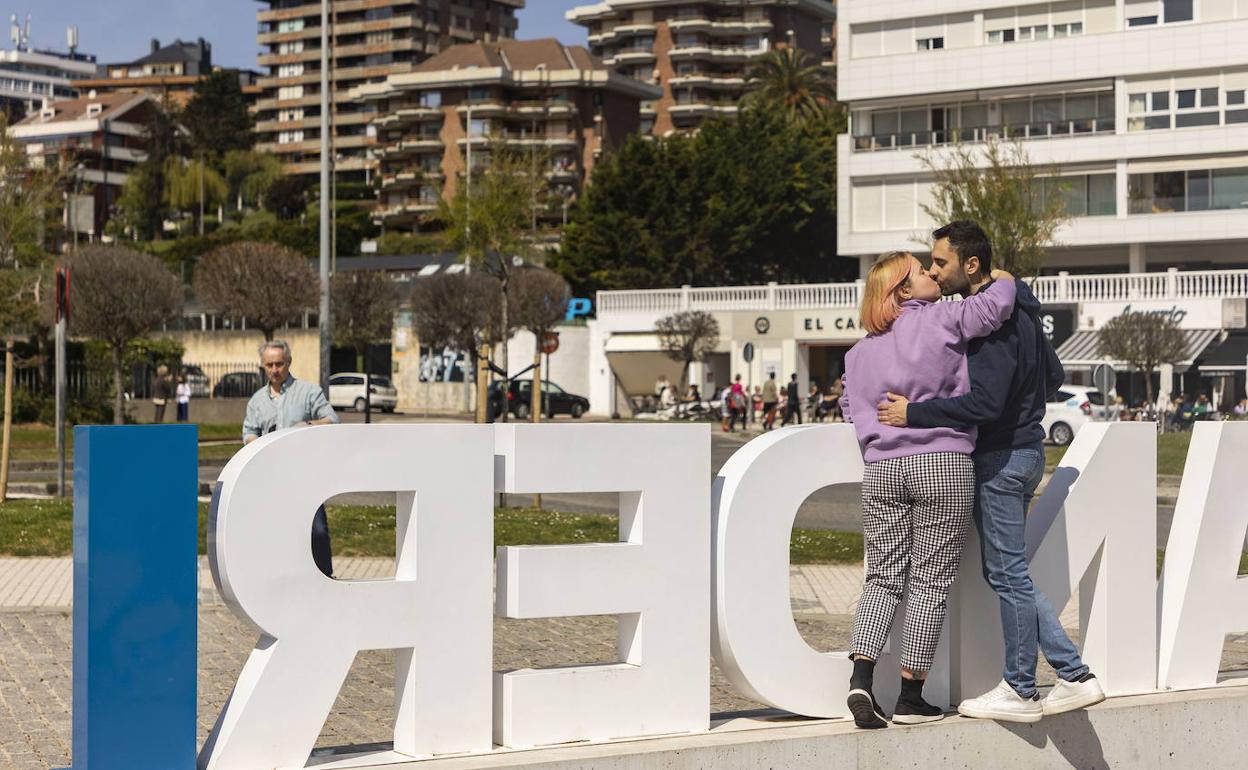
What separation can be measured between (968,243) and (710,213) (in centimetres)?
6538

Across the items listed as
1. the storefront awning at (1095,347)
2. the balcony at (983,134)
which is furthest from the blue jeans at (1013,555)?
the balcony at (983,134)

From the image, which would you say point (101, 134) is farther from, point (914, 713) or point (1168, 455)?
point (914, 713)

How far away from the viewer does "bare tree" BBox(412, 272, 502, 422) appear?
2218 inches

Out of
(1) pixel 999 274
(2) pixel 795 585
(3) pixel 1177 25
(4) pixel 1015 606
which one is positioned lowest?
(2) pixel 795 585

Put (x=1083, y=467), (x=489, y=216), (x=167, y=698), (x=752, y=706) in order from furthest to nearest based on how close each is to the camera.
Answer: (x=489, y=216) → (x=752, y=706) → (x=1083, y=467) → (x=167, y=698)

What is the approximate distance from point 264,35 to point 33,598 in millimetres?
138508

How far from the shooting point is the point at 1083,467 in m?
6.28

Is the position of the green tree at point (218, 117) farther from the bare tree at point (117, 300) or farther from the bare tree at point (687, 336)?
the bare tree at point (117, 300)

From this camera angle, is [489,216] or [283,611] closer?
[283,611]

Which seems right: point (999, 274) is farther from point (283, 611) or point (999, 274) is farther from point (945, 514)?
point (283, 611)

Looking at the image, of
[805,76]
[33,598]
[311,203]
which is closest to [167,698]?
[33,598]

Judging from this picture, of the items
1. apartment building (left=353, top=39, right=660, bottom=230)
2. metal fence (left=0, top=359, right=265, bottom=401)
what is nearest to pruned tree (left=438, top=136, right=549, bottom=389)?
metal fence (left=0, top=359, right=265, bottom=401)

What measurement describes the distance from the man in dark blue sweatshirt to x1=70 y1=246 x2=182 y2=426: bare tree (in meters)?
32.9

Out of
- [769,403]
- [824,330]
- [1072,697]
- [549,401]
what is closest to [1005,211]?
[769,403]
